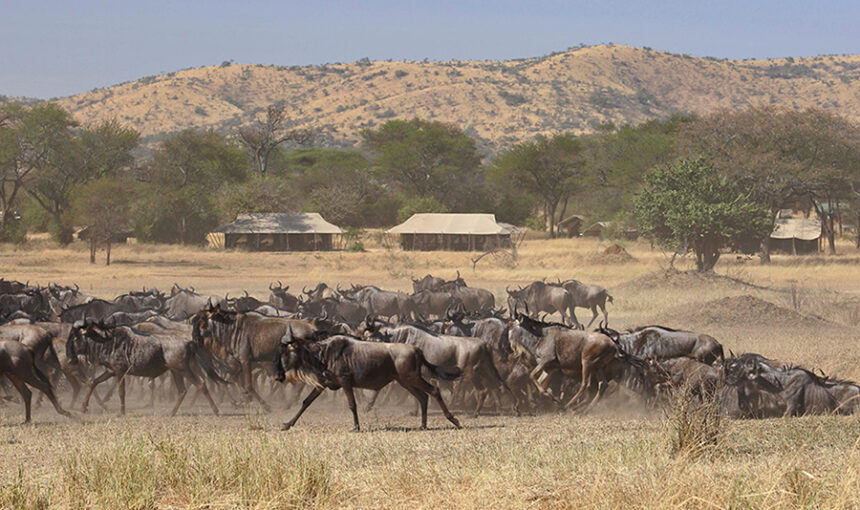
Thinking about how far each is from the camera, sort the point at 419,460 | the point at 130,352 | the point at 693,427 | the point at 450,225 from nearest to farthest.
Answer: the point at 419,460 → the point at 693,427 → the point at 130,352 → the point at 450,225

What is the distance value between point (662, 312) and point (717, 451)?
52.7 feet

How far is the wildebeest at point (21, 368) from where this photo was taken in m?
10.9

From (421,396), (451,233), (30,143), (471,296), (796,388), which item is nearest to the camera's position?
(421,396)

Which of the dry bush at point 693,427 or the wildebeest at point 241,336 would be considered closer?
the dry bush at point 693,427

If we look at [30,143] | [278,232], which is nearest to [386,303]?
[278,232]

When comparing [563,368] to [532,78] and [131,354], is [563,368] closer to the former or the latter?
[131,354]

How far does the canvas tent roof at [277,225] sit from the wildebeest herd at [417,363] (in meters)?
45.5

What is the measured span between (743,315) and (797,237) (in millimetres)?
37882

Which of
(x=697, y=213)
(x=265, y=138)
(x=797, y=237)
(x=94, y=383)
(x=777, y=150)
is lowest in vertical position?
(x=94, y=383)

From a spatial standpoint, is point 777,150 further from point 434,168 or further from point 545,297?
point 434,168

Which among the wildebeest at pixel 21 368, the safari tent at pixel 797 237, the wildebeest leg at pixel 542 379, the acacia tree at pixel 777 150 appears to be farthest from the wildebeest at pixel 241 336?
the safari tent at pixel 797 237

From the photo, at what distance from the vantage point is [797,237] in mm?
A: 56344

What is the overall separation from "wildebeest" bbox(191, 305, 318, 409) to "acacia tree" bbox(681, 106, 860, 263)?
35.7 metres

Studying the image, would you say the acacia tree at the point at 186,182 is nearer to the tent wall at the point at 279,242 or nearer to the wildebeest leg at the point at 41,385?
the tent wall at the point at 279,242
